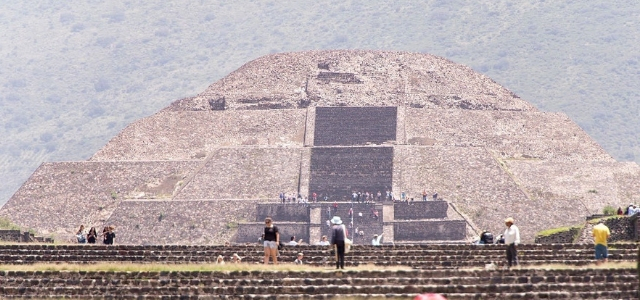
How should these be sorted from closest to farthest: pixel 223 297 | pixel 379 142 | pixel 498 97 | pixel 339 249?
pixel 223 297, pixel 339 249, pixel 379 142, pixel 498 97

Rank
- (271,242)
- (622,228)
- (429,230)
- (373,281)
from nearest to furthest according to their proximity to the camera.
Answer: (373,281)
(271,242)
(622,228)
(429,230)

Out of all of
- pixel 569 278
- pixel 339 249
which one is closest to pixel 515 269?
pixel 569 278

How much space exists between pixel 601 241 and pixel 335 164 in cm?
3943

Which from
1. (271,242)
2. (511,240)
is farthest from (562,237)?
(511,240)

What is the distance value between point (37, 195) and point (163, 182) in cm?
507

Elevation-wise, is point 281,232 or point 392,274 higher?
point 281,232

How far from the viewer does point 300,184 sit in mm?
68812

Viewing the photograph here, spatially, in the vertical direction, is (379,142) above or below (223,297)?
above

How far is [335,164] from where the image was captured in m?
71.1

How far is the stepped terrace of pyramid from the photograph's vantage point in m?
63.7

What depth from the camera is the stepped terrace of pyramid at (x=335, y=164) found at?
63.7 m

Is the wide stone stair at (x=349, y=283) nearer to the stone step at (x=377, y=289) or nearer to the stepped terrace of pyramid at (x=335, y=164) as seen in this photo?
the stone step at (x=377, y=289)

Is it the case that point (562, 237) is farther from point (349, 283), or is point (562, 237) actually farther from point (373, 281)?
point (349, 283)

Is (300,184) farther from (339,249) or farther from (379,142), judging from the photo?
(339,249)
